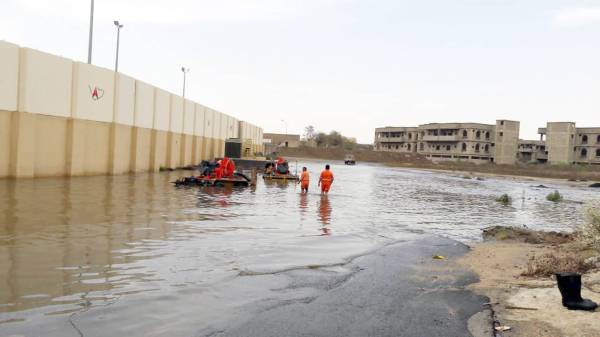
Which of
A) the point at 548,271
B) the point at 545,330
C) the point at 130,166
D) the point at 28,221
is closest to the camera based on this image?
the point at 545,330

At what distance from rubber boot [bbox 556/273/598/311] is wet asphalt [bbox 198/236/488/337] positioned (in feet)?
3.06

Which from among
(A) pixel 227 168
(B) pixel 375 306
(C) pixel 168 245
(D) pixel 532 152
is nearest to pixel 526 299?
(B) pixel 375 306

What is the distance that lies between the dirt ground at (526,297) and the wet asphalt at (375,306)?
32 cm

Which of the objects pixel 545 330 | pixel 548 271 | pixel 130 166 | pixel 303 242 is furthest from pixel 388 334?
pixel 130 166

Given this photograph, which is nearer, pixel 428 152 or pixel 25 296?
pixel 25 296

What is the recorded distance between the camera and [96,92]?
90.7ft

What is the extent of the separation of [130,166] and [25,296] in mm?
26894

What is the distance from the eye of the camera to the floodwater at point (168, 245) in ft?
18.9

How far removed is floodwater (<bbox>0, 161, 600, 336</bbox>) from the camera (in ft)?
18.9

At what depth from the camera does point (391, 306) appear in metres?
6.39

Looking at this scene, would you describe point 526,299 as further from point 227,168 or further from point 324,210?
point 227,168

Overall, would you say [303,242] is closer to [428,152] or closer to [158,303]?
[158,303]

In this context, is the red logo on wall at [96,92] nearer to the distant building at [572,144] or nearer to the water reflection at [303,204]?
the water reflection at [303,204]

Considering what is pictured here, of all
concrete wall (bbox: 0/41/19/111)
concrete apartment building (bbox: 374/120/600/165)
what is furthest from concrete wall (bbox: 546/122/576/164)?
concrete wall (bbox: 0/41/19/111)
